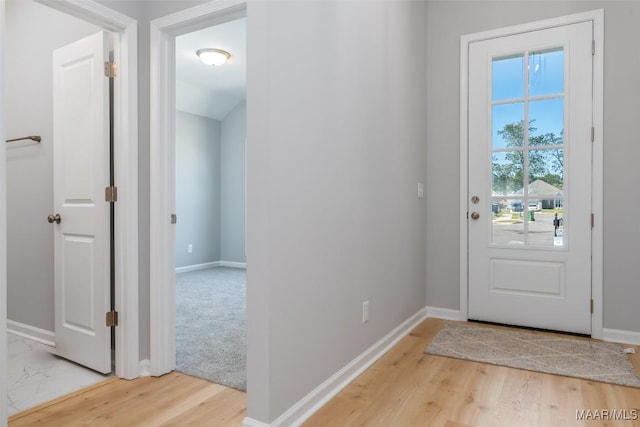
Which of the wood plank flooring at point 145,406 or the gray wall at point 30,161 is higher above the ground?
the gray wall at point 30,161

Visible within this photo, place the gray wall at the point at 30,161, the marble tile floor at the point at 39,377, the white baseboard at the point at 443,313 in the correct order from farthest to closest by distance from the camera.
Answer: the white baseboard at the point at 443,313
the gray wall at the point at 30,161
the marble tile floor at the point at 39,377

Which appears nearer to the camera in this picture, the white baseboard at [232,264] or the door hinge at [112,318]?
the door hinge at [112,318]

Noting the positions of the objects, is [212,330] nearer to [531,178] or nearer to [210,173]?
[531,178]

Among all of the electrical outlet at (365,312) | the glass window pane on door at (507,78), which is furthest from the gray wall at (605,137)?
→ the electrical outlet at (365,312)

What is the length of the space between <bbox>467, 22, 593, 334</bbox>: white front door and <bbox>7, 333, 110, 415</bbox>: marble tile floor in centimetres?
281

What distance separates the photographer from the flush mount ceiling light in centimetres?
440

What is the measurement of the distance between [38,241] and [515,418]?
3111 mm

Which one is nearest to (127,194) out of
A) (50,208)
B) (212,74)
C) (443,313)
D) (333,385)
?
(50,208)

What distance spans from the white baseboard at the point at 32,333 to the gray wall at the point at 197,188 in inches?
107

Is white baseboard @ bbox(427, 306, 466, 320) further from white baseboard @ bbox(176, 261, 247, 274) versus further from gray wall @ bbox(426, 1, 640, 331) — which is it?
white baseboard @ bbox(176, 261, 247, 274)

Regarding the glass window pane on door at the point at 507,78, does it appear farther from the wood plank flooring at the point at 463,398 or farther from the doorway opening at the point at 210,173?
the doorway opening at the point at 210,173

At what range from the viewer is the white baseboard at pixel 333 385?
1684mm

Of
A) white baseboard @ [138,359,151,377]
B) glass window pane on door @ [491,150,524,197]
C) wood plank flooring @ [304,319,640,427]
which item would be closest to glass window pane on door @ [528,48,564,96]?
glass window pane on door @ [491,150,524,197]

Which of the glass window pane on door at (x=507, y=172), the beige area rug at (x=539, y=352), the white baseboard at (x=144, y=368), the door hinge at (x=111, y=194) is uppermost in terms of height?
the glass window pane on door at (x=507, y=172)
